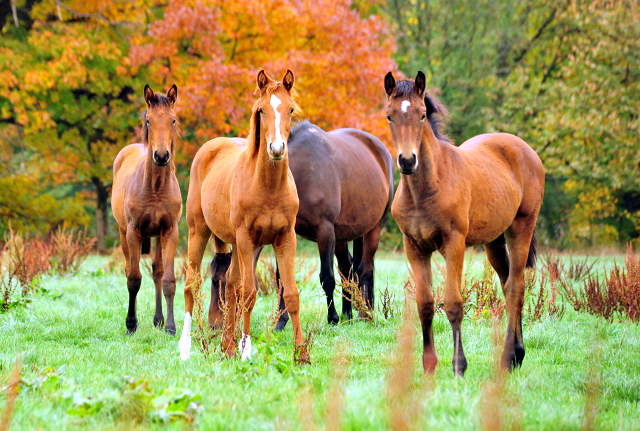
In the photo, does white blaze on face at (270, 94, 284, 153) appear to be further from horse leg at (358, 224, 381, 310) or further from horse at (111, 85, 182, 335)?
horse leg at (358, 224, 381, 310)

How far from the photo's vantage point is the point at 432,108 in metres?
4.54

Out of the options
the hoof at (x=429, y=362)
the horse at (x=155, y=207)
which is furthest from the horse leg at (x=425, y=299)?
the horse at (x=155, y=207)

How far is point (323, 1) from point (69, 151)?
812 centimetres

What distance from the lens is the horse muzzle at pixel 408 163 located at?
3.94 meters

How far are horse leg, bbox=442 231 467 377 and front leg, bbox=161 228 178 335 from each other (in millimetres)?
3351

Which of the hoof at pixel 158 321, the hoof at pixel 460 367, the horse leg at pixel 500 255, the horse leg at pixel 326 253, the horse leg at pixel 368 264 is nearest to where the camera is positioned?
the hoof at pixel 460 367

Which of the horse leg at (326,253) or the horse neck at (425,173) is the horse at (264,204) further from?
the horse leg at (326,253)

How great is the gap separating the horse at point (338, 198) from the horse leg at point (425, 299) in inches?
69.3

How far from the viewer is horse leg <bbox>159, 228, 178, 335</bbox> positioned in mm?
6391

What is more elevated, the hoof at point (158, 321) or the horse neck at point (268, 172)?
the horse neck at point (268, 172)

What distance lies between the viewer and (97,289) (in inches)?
345

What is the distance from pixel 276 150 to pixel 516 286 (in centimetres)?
222

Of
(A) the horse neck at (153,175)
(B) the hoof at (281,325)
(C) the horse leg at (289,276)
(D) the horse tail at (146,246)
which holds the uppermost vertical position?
(A) the horse neck at (153,175)

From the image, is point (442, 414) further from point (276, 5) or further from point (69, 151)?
point (69, 151)
